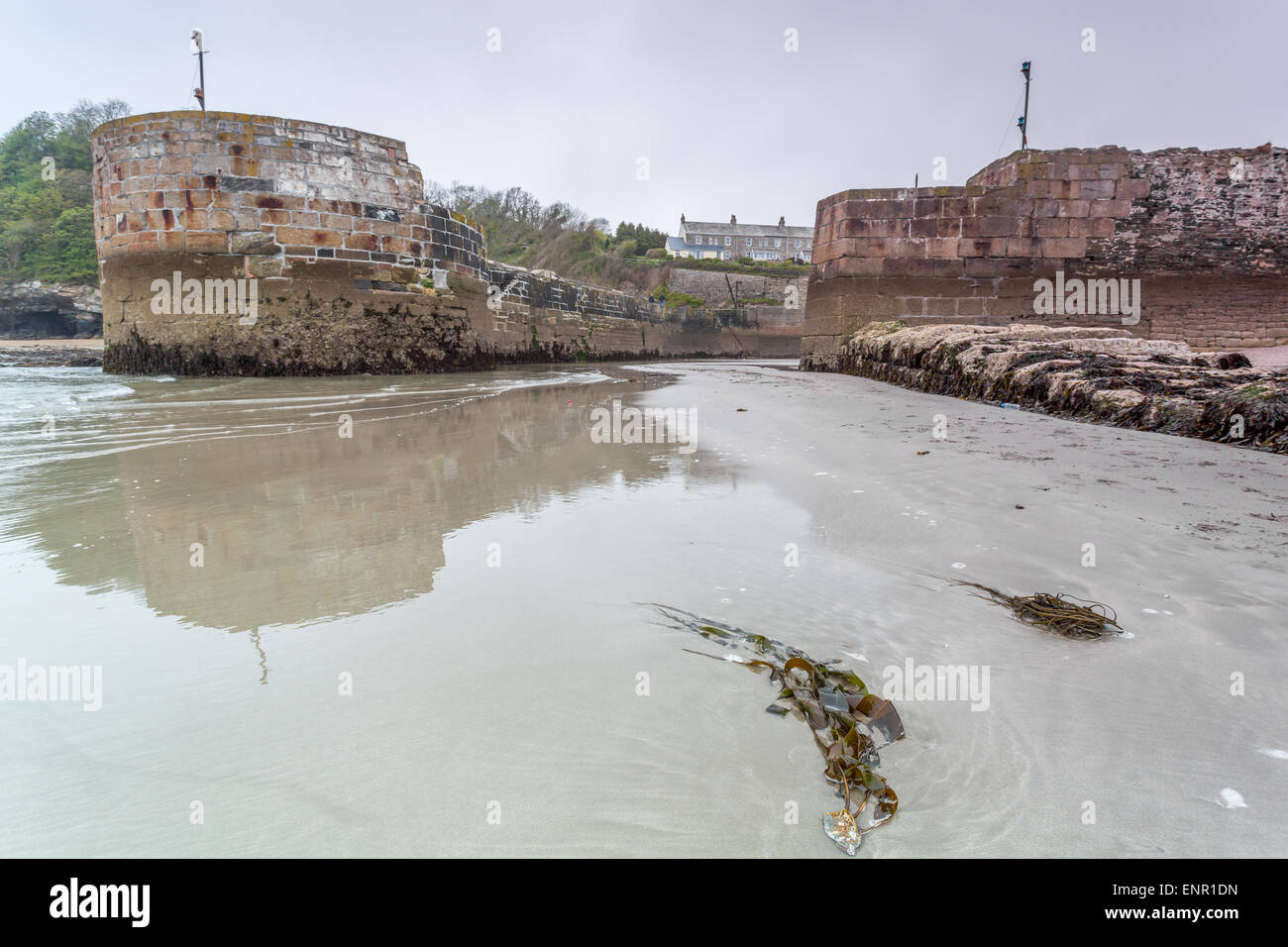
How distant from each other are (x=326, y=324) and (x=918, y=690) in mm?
9835

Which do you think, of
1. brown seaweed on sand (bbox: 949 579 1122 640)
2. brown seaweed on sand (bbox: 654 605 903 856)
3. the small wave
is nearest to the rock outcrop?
the small wave

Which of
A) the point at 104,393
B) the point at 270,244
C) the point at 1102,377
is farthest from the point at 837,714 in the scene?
the point at 270,244

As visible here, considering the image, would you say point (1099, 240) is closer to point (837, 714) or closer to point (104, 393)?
point (837, 714)

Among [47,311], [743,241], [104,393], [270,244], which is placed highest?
[743,241]

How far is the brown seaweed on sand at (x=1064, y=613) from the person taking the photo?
1433mm

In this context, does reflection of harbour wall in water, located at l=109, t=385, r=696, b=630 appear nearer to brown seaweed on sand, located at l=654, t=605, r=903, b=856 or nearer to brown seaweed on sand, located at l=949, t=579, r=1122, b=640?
brown seaweed on sand, located at l=654, t=605, r=903, b=856

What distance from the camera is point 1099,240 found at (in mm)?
9797

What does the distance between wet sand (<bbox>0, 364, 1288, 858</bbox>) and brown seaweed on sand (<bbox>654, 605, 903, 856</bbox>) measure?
1.2 inches

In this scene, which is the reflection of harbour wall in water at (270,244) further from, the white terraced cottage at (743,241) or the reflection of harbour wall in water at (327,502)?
the white terraced cottage at (743,241)

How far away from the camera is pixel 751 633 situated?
1.43 meters

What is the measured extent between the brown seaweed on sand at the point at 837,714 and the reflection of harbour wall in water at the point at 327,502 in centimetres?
89

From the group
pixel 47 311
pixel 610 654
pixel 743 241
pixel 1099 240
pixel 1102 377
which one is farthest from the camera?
pixel 743 241

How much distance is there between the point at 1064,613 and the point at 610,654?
1.06 metres
